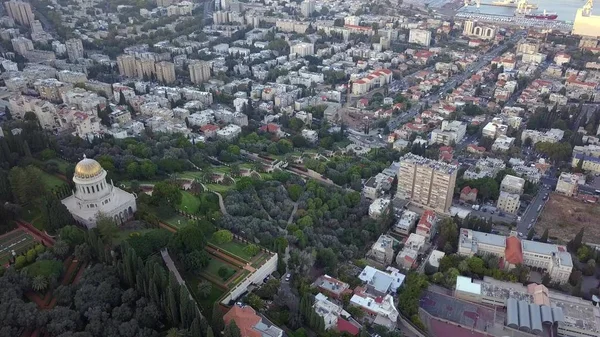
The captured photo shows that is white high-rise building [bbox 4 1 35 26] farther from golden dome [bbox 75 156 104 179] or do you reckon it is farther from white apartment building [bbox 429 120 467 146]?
white apartment building [bbox 429 120 467 146]

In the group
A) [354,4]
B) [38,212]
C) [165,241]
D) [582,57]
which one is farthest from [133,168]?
[354,4]

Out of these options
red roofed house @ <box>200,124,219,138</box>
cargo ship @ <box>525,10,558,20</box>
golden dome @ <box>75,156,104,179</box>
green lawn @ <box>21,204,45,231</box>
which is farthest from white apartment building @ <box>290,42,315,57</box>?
cargo ship @ <box>525,10,558,20</box>

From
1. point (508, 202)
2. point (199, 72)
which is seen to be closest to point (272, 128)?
point (199, 72)

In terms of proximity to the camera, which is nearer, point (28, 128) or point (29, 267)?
point (29, 267)

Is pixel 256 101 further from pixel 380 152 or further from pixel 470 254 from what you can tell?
pixel 470 254

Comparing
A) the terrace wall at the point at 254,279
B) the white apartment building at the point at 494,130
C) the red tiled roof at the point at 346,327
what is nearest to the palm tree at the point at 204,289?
the terrace wall at the point at 254,279

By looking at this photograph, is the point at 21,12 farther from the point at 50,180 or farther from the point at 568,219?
the point at 568,219
